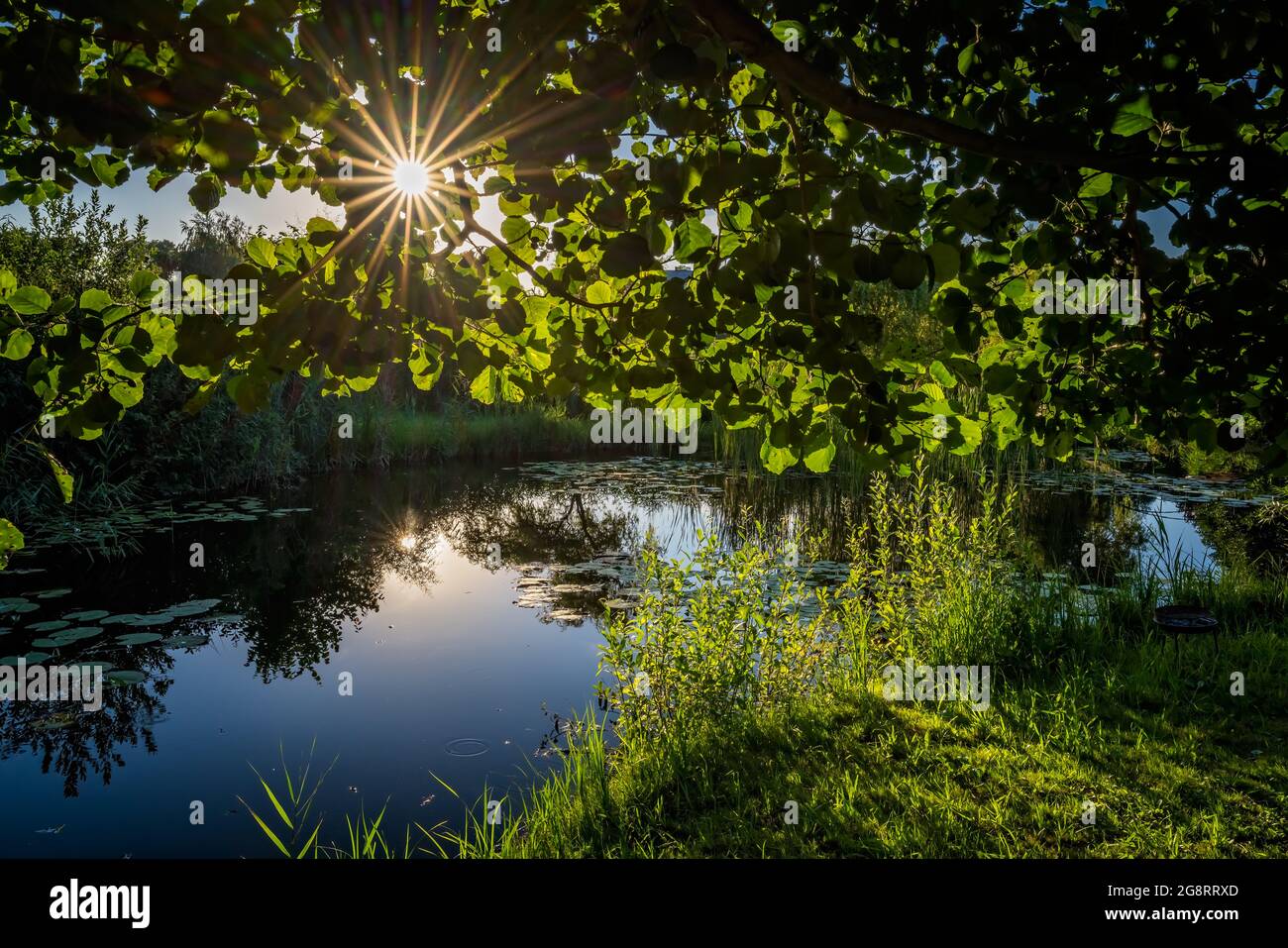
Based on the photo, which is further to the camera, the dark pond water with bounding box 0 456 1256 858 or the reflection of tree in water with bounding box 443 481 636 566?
the reflection of tree in water with bounding box 443 481 636 566

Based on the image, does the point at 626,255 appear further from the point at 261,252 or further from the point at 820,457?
the point at 261,252

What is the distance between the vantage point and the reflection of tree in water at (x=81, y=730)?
181 inches

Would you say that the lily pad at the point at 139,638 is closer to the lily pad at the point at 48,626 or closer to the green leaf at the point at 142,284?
the lily pad at the point at 48,626

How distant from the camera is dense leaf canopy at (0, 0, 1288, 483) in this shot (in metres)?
1.26

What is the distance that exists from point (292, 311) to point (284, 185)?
3.19ft

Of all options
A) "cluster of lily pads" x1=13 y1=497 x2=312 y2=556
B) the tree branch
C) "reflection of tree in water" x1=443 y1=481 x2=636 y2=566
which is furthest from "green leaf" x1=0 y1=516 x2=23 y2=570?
"cluster of lily pads" x1=13 y1=497 x2=312 y2=556

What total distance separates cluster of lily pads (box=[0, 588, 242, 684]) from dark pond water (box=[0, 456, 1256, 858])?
3 centimetres

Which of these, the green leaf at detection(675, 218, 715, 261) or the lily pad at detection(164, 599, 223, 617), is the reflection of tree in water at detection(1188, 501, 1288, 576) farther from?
the lily pad at detection(164, 599, 223, 617)

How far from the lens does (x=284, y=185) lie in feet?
7.17

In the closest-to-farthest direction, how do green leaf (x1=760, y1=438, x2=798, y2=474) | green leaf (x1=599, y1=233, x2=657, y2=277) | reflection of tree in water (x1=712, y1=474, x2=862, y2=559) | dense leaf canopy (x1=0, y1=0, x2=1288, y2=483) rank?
1. dense leaf canopy (x1=0, y1=0, x2=1288, y2=483)
2. green leaf (x1=599, y1=233, x2=657, y2=277)
3. green leaf (x1=760, y1=438, x2=798, y2=474)
4. reflection of tree in water (x1=712, y1=474, x2=862, y2=559)

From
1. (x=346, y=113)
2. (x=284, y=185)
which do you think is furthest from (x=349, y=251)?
(x=284, y=185)

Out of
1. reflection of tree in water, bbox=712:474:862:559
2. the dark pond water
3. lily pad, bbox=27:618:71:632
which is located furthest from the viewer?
reflection of tree in water, bbox=712:474:862:559

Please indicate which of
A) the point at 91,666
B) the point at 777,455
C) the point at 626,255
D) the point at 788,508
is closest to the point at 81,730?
the point at 91,666

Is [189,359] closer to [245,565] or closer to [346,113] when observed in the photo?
[346,113]
